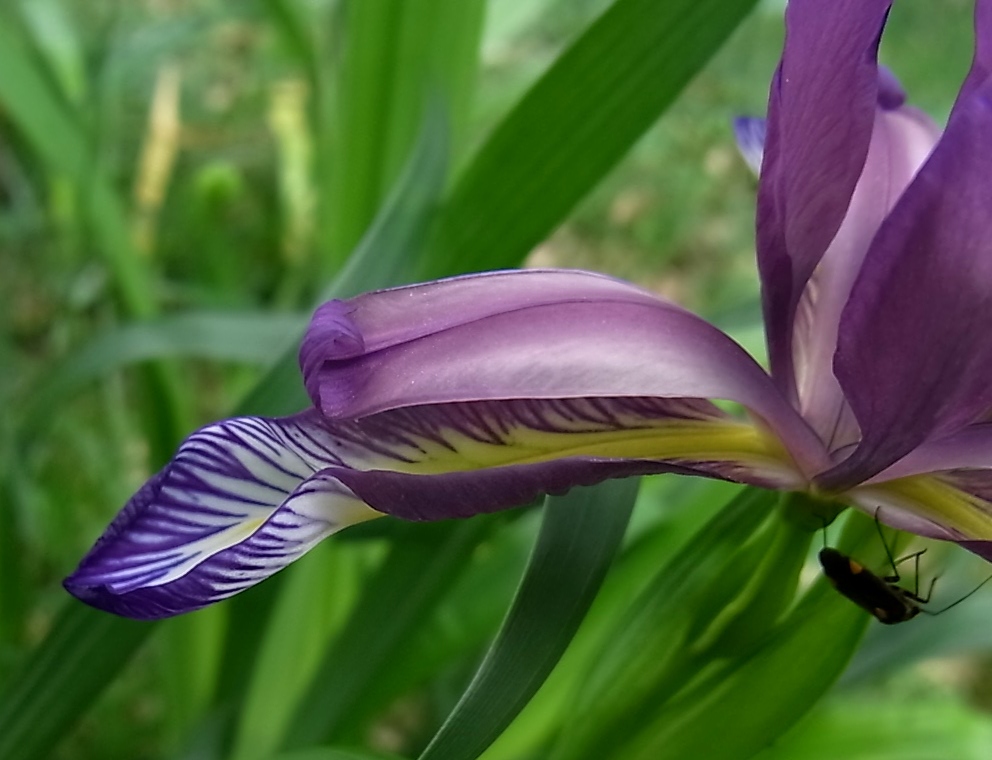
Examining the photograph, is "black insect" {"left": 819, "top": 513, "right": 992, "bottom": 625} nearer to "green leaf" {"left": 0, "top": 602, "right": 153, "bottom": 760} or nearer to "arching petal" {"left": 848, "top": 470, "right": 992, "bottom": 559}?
"arching petal" {"left": 848, "top": 470, "right": 992, "bottom": 559}

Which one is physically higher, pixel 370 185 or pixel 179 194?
pixel 179 194

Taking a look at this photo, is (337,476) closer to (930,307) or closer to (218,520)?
(218,520)

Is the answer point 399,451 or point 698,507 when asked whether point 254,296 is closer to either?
point 698,507

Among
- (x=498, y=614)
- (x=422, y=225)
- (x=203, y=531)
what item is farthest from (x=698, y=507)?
(x=203, y=531)

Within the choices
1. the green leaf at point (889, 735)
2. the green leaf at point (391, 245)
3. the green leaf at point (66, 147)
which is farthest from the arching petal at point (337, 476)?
the green leaf at point (66, 147)

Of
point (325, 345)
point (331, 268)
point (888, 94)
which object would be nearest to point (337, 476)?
point (325, 345)
